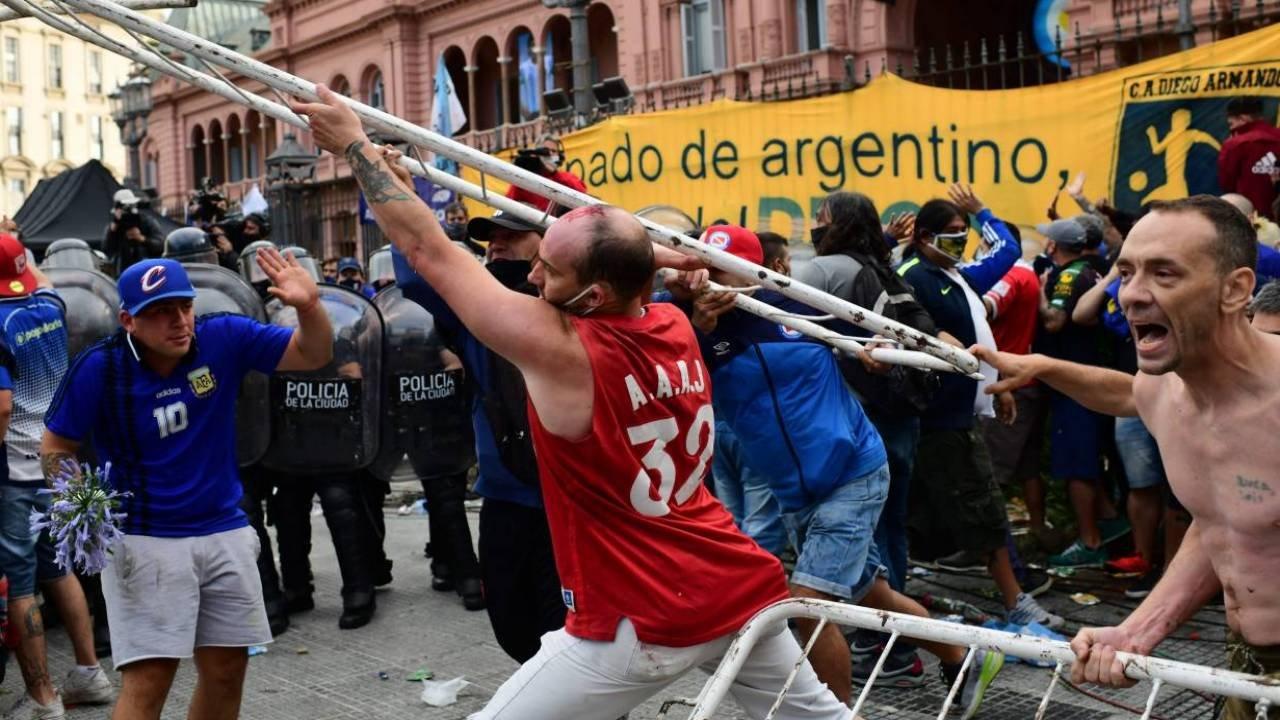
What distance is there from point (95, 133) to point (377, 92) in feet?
168

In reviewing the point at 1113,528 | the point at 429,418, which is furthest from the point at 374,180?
the point at 1113,528

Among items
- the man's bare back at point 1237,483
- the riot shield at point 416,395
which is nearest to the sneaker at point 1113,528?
the riot shield at point 416,395

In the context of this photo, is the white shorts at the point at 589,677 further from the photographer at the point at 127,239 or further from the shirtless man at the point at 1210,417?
the photographer at the point at 127,239

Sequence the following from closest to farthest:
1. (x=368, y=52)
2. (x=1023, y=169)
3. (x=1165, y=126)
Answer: (x=1165, y=126) → (x=1023, y=169) → (x=368, y=52)

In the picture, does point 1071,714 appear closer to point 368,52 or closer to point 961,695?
point 961,695

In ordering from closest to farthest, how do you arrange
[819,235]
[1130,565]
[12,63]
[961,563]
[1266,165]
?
[819,235] → [1130,565] → [961,563] → [1266,165] → [12,63]

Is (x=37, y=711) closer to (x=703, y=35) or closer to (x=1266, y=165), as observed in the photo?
(x=1266, y=165)

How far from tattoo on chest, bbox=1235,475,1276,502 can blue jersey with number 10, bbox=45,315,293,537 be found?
316 cm

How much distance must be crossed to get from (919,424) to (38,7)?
169 inches

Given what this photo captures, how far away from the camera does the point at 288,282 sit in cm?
433

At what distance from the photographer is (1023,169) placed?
9586 mm

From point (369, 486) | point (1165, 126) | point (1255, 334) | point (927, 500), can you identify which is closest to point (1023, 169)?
point (1165, 126)

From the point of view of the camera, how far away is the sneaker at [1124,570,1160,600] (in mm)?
6887

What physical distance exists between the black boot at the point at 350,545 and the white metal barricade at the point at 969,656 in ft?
14.1
